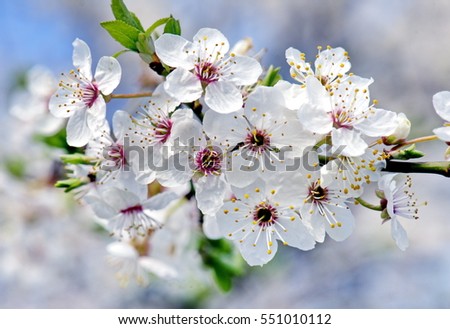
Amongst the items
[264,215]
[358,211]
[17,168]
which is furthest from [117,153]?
[358,211]

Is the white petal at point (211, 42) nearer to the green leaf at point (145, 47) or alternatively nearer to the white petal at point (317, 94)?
the green leaf at point (145, 47)

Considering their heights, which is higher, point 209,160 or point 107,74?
point 107,74

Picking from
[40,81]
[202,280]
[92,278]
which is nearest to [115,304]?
[92,278]

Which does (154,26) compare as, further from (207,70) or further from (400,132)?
(400,132)

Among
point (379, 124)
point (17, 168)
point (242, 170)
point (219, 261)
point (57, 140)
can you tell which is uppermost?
point (17, 168)

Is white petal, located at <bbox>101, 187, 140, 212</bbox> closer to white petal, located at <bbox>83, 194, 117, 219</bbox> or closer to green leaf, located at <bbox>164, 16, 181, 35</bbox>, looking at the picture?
white petal, located at <bbox>83, 194, 117, 219</bbox>

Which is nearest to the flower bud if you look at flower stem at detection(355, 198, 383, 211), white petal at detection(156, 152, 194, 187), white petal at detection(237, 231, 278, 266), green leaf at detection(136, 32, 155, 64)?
flower stem at detection(355, 198, 383, 211)
